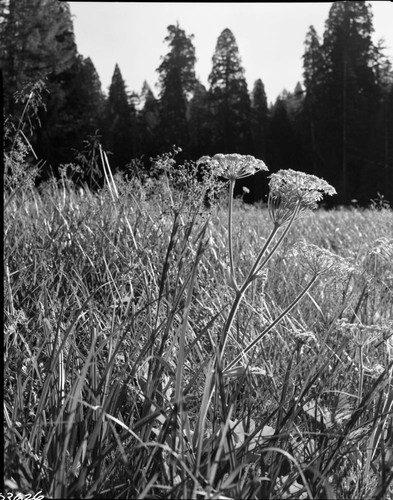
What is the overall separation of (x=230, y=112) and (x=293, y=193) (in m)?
20.8

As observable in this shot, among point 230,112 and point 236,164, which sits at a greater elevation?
point 230,112

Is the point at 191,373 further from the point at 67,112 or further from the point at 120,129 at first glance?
the point at 120,129

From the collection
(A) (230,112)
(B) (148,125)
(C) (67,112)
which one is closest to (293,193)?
(C) (67,112)

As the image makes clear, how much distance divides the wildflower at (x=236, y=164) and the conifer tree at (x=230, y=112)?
59.9ft

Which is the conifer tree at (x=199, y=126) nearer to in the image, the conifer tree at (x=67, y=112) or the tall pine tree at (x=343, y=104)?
the tall pine tree at (x=343, y=104)

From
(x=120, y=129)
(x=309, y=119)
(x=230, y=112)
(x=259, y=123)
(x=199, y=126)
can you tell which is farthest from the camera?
(x=309, y=119)

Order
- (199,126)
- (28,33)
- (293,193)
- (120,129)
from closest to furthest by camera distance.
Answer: (293,193)
(28,33)
(120,129)
(199,126)

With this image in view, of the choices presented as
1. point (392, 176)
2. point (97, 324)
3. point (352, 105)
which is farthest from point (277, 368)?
point (352, 105)

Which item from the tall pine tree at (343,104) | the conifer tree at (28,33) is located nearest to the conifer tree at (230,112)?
the tall pine tree at (343,104)

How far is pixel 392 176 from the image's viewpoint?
21891 mm

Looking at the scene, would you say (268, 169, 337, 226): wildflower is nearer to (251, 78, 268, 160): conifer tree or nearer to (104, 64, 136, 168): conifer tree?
(104, 64, 136, 168): conifer tree

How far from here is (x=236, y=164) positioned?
1146mm

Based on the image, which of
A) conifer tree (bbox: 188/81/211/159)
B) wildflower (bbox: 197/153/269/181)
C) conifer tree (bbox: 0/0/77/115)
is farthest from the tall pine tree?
wildflower (bbox: 197/153/269/181)

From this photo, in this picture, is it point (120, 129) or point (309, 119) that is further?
point (309, 119)
